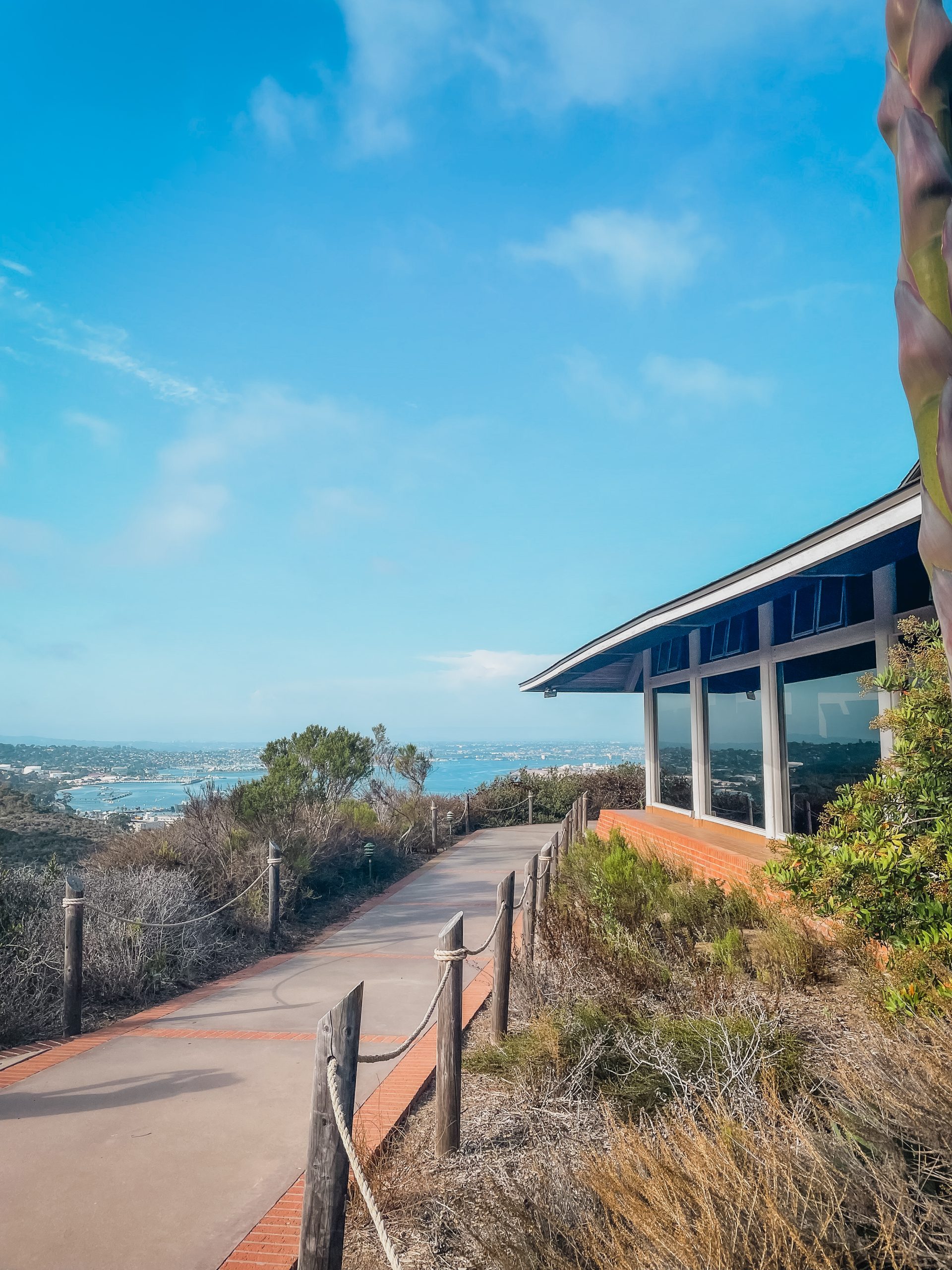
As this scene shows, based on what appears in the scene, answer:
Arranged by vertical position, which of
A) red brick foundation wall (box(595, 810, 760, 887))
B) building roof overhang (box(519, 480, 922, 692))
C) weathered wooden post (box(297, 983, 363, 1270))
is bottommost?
red brick foundation wall (box(595, 810, 760, 887))

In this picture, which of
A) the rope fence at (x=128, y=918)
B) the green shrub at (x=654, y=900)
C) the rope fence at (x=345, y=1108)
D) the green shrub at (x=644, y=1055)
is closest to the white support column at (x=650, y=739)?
the green shrub at (x=654, y=900)

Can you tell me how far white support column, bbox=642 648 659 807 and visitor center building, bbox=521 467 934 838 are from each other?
0.50 meters

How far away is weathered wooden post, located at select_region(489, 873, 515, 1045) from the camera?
17.9ft

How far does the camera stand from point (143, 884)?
324 inches

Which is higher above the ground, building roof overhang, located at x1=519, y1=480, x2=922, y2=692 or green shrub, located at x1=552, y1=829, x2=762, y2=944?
building roof overhang, located at x1=519, y1=480, x2=922, y2=692

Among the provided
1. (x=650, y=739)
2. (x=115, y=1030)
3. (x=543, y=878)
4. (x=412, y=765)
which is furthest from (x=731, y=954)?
(x=412, y=765)

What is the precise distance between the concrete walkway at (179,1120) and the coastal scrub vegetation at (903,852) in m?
A: 3.09

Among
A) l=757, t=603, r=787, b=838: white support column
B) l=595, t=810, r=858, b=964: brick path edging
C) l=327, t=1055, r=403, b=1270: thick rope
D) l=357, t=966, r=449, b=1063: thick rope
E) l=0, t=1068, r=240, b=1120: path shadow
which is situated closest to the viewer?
l=327, t=1055, r=403, b=1270: thick rope

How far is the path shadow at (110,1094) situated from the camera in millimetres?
4715

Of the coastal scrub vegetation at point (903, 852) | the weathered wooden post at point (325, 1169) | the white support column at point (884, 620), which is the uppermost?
the white support column at point (884, 620)

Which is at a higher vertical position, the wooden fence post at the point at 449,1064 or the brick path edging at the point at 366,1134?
the wooden fence post at the point at 449,1064

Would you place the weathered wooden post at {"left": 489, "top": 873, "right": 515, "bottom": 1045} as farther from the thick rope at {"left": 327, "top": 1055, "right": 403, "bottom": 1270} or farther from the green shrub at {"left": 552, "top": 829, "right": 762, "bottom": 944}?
the thick rope at {"left": 327, "top": 1055, "right": 403, "bottom": 1270}

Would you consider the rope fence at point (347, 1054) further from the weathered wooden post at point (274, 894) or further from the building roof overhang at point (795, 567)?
the building roof overhang at point (795, 567)

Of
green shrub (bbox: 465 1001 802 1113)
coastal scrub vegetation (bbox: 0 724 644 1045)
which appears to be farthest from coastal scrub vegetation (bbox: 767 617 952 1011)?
coastal scrub vegetation (bbox: 0 724 644 1045)
